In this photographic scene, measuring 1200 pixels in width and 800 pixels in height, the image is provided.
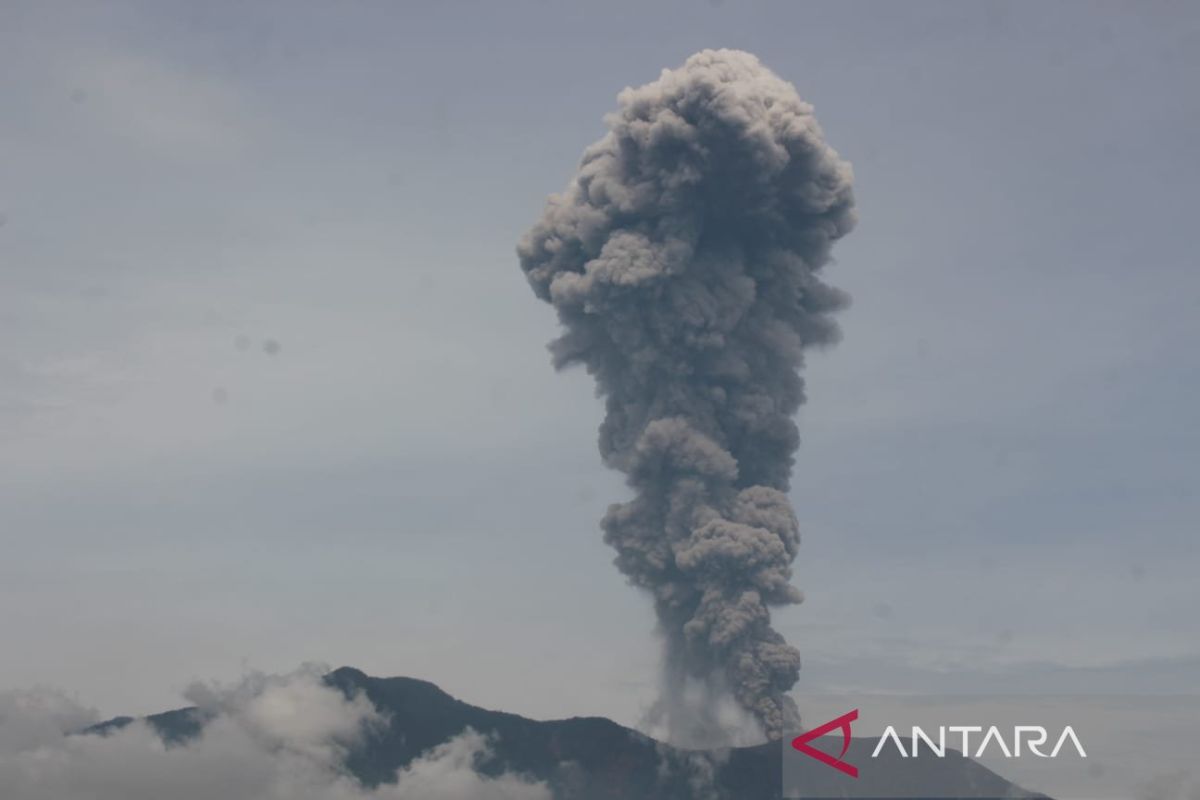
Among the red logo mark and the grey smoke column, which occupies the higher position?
the grey smoke column

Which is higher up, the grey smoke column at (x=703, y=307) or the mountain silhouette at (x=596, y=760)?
the grey smoke column at (x=703, y=307)

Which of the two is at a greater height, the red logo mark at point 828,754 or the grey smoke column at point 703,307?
the grey smoke column at point 703,307

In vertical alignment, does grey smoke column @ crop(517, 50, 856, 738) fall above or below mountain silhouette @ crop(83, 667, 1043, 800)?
above

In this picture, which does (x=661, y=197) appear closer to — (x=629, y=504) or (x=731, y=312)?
(x=731, y=312)

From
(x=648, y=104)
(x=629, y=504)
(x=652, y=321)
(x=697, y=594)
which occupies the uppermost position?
(x=648, y=104)

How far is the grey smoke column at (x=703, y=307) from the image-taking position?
3036 inches

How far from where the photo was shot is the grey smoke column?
3036 inches

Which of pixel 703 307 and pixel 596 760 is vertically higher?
pixel 703 307

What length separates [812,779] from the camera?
77.2 m

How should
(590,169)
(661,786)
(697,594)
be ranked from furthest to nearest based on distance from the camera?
(661,786) → (590,169) → (697,594)

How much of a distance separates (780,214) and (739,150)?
543 centimetres

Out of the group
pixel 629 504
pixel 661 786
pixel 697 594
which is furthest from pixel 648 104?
pixel 661 786

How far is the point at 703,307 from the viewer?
261 feet

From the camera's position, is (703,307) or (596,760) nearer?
(703,307)
